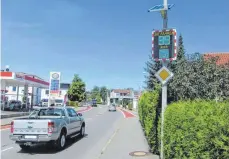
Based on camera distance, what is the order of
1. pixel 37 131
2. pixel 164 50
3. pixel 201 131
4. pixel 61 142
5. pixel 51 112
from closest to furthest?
pixel 201 131 < pixel 164 50 < pixel 37 131 < pixel 61 142 < pixel 51 112

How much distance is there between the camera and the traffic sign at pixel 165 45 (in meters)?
8.36

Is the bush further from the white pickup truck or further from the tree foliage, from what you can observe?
the tree foliage

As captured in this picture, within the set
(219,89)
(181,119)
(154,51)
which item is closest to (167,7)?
(154,51)

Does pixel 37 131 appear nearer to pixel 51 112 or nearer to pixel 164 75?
pixel 51 112

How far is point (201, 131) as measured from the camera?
15.5ft

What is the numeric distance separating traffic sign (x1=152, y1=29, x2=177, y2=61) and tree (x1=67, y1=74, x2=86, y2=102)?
79.5 meters

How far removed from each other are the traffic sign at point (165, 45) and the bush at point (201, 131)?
247 cm

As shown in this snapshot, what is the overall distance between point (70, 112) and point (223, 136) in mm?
11391

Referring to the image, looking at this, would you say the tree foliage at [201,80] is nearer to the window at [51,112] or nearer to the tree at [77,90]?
the window at [51,112]

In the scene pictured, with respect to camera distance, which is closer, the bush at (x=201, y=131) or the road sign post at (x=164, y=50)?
the bush at (x=201, y=131)

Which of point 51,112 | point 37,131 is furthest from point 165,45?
point 51,112

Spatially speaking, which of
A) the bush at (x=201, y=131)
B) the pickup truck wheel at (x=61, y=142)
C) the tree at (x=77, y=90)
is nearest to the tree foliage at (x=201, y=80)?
the pickup truck wheel at (x=61, y=142)

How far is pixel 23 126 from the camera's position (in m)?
11.6

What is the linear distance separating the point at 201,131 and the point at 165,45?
4.22 metres
